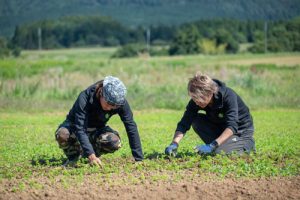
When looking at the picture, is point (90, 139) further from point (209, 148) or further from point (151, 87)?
point (151, 87)

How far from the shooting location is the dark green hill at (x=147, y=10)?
123625 millimetres

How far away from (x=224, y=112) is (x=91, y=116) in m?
2.16

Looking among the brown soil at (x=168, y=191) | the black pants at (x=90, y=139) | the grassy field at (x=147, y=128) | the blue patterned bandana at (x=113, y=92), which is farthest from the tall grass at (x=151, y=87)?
the brown soil at (x=168, y=191)

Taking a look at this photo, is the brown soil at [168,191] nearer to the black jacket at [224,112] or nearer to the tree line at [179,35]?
the black jacket at [224,112]

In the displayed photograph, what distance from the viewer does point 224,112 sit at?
1049cm

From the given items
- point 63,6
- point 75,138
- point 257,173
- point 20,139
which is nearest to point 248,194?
point 257,173

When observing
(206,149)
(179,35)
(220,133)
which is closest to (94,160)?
(206,149)

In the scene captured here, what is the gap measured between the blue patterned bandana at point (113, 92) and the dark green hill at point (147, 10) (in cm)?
10787

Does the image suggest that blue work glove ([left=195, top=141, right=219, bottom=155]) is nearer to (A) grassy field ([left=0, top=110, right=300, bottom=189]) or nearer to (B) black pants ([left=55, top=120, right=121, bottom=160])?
(A) grassy field ([left=0, top=110, right=300, bottom=189])

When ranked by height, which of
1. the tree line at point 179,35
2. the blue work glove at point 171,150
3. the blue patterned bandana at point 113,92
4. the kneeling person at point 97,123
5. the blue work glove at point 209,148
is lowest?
the tree line at point 179,35

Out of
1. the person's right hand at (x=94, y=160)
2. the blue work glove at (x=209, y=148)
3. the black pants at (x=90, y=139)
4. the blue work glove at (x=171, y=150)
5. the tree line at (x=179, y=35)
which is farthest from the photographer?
the tree line at (x=179, y=35)

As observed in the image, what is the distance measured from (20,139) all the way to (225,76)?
1874 cm

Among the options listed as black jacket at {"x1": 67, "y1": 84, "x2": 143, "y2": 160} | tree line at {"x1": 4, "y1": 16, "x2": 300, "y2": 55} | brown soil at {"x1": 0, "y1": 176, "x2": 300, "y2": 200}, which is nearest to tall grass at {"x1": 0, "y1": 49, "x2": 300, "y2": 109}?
black jacket at {"x1": 67, "y1": 84, "x2": 143, "y2": 160}

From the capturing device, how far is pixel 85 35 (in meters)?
100
